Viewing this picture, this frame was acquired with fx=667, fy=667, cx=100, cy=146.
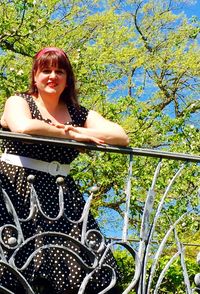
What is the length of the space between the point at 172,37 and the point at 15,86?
1072cm

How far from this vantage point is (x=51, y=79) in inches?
143

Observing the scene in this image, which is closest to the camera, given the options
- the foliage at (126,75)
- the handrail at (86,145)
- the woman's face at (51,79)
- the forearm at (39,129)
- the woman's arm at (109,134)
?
the handrail at (86,145)

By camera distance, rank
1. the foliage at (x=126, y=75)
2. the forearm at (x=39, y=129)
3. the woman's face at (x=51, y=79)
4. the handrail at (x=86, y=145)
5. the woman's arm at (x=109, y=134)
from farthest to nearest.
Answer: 1. the foliage at (x=126, y=75)
2. the woman's face at (x=51, y=79)
3. the woman's arm at (x=109, y=134)
4. the forearm at (x=39, y=129)
5. the handrail at (x=86, y=145)

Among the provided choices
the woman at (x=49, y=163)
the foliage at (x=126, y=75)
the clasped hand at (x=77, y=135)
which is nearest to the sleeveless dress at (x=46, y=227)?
the woman at (x=49, y=163)

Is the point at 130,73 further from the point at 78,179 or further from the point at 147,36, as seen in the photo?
the point at 78,179

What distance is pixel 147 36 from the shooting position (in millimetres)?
20406

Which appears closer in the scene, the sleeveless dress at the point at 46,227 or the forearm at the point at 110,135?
the sleeveless dress at the point at 46,227

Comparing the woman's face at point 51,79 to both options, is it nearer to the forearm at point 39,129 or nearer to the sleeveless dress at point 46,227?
the sleeveless dress at point 46,227

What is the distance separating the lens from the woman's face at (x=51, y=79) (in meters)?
3.65

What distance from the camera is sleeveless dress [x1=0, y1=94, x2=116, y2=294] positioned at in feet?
10.8

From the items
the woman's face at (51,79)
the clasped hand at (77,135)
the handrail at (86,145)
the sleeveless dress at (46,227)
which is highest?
the woman's face at (51,79)

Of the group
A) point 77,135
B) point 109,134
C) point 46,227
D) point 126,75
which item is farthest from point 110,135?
point 126,75

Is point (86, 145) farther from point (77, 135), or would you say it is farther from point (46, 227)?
point (46, 227)

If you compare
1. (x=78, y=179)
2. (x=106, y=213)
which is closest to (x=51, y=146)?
(x=78, y=179)
